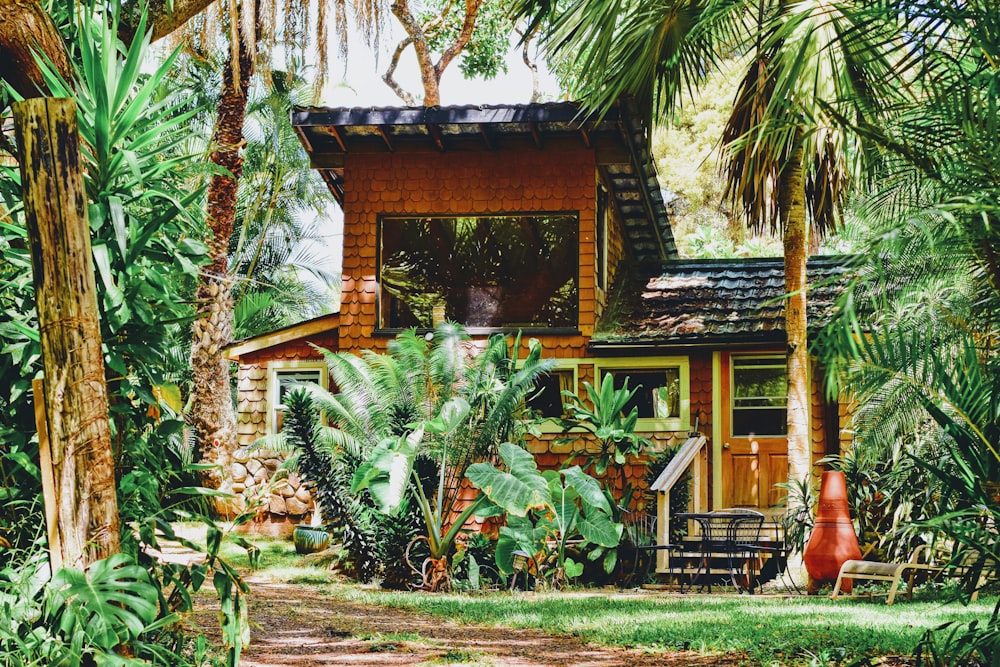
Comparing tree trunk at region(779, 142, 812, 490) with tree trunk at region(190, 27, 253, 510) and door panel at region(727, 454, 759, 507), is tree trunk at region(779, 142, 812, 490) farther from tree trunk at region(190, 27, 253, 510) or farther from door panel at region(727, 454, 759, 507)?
tree trunk at region(190, 27, 253, 510)

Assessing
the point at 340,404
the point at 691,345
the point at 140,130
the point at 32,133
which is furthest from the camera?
the point at 691,345

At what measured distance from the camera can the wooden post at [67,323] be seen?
4.49 m

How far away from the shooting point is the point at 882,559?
12273mm

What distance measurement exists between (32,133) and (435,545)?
338 inches

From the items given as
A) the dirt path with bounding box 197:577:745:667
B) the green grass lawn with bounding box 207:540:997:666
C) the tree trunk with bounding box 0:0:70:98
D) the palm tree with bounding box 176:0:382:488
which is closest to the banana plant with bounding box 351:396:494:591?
the green grass lawn with bounding box 207:540:997:666

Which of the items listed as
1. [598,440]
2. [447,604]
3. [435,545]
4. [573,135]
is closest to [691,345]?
[598,440]

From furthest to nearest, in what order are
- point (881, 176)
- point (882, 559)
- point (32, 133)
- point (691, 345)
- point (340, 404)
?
point (691, 345)
point (340, 404)
point (882, 559)
point (881, 176)
point (32, 133)

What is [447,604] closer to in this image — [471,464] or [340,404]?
[471,464]

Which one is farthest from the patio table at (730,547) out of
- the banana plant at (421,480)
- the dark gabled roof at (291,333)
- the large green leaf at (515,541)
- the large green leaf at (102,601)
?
the large green leaf at (102,601)

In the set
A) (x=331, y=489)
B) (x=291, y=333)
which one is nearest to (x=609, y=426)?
(x=331, y=489)

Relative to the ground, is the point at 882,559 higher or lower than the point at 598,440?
lower

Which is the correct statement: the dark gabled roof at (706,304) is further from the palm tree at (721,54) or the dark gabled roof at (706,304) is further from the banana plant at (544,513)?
the palm tree at (721,54)

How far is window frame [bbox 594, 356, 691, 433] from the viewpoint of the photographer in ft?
50.6

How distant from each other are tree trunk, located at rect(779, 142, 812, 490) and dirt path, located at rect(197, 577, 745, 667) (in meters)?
5.41
